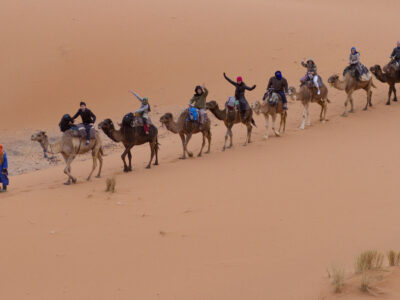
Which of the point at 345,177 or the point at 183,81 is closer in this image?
the point at 345,177

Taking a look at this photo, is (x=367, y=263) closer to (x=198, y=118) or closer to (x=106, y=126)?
(x=106, y=126)

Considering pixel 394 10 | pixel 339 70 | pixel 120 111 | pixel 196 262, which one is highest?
pixel 394 10

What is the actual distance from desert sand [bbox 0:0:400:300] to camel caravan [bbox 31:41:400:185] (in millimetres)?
629

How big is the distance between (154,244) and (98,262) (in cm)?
104

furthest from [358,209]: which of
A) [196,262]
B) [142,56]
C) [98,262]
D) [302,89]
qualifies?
[142,56]

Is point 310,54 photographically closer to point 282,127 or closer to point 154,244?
point 282,127

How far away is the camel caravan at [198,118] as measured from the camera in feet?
46.4

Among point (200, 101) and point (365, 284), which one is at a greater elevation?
point (200, 101)

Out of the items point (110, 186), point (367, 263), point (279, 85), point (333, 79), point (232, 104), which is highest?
point (333, 79)

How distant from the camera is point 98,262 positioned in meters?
9.26

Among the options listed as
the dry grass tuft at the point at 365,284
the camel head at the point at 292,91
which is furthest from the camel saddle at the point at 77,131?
the dry grass tuft at the point at 365,284

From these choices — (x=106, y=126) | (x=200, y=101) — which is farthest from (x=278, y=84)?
(x=106, y=126)

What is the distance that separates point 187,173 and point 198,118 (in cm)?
236

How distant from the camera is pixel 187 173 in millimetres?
14484
